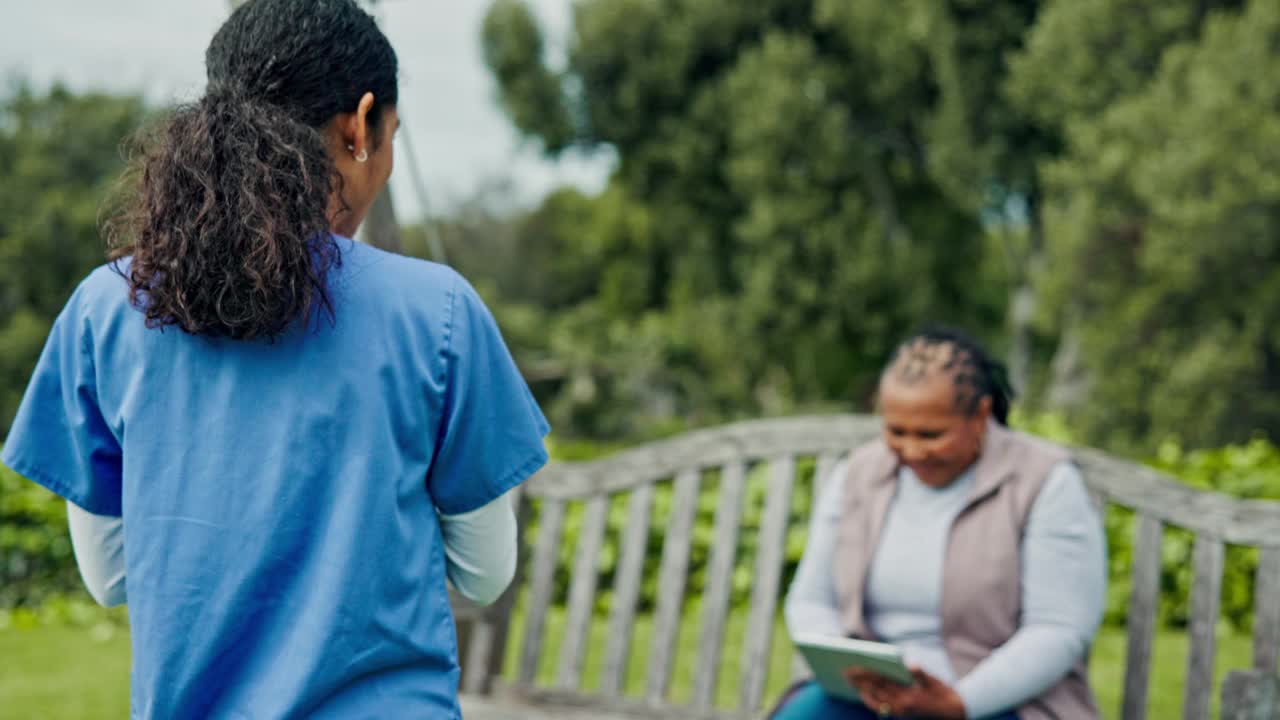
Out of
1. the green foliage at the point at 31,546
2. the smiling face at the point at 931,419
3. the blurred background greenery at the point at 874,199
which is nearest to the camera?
the smiling face at the point at 931,419

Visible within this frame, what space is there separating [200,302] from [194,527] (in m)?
0.24

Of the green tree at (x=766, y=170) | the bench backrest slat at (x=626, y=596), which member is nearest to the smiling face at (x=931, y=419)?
the bench backrest slat at (x=626, y=596)

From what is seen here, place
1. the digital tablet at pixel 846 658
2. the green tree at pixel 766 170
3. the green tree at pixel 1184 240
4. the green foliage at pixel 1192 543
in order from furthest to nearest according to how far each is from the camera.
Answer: the green tree at pixel 766 170 < the green tree at pixel 1184 240 < the green foliage at pixel 1192 543 < the digital tablet at pixel 846 658

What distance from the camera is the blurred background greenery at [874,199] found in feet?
38.3

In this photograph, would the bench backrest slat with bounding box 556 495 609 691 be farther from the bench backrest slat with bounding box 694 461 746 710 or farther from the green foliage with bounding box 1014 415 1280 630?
the green foliage with bounding box 1014 415 1280 630

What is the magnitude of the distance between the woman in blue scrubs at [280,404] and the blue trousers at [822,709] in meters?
1.58

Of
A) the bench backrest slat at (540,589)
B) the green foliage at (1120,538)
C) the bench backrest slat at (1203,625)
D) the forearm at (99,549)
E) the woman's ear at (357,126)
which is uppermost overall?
the woman's ear at (357,126)

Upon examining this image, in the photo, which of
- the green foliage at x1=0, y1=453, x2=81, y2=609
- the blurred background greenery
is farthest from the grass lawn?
the blurred background greenery

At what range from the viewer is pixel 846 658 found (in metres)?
2.61

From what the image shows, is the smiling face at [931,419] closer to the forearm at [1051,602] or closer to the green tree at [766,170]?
the forearm at [1051,602]

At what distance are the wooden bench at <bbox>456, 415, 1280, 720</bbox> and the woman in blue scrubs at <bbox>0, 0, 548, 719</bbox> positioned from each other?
72.5 inches

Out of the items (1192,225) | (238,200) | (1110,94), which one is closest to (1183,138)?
(1192,225)

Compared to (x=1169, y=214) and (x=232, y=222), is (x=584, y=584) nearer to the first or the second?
Answer: (x=232, y=222)

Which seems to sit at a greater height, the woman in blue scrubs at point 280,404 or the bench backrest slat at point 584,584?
the woman in blue scrubs at point 280,404
